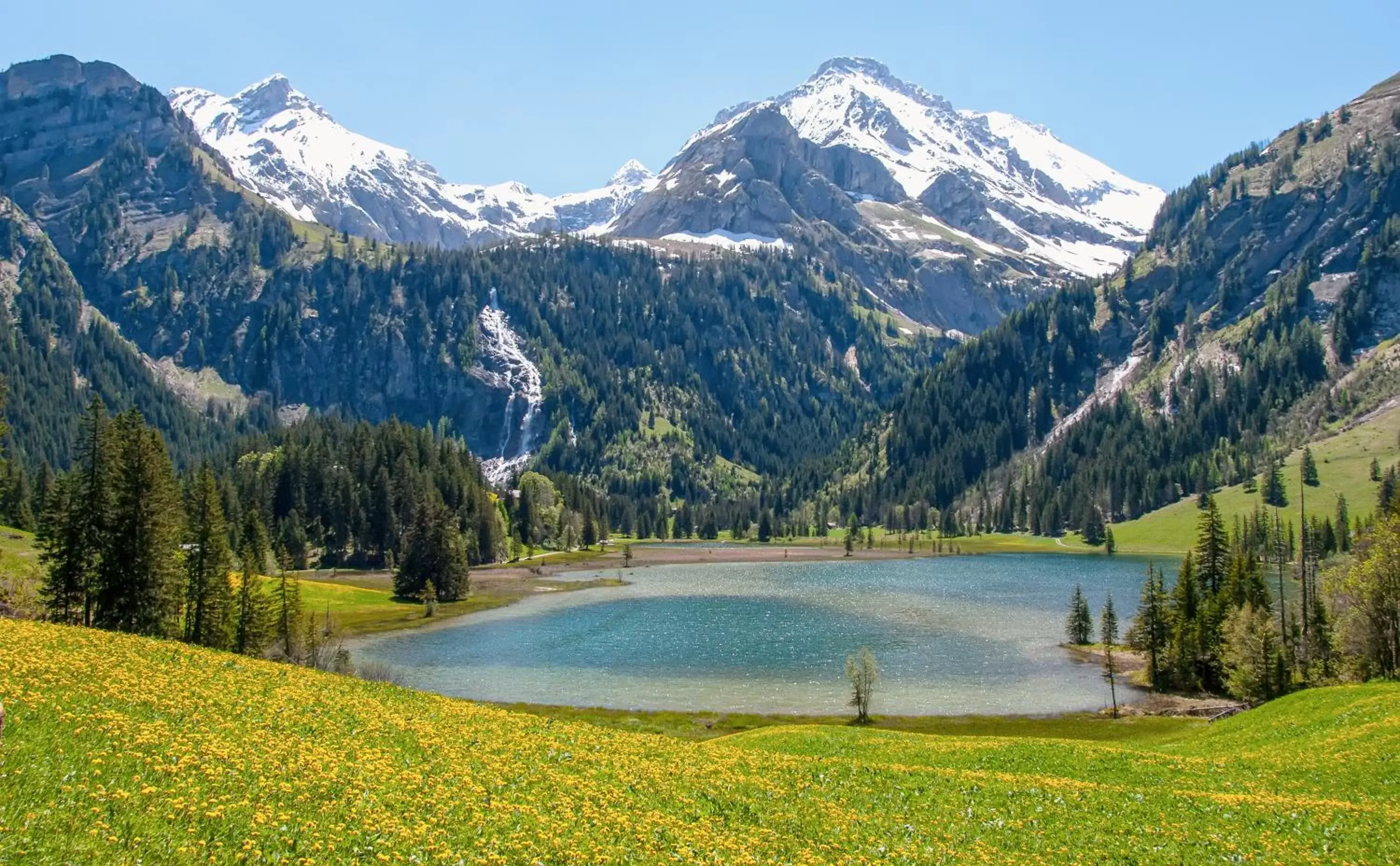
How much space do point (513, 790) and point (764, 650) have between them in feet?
283

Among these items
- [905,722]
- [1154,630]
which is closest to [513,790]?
[905,722]

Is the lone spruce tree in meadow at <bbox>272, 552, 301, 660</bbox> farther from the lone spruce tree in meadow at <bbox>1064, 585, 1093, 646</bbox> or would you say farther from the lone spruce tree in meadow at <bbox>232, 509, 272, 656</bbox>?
the lone spruce tree in meadow at <bbox>1064, 585, 1093, 646</bbox>

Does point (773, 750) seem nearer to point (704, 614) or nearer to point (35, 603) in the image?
point (35, 603)

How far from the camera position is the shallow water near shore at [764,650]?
263 feet

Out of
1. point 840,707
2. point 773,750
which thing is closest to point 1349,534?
point 840,707

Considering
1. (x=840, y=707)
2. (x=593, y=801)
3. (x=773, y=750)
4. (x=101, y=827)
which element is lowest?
(x=840, y=707)

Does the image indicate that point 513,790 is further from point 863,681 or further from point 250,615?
point 250,615

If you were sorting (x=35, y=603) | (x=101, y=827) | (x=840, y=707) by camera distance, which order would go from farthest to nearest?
(x=840, y=707) → (x=35, y=603) → (x=101, y=827)

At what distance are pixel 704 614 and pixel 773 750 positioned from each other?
9279 cm

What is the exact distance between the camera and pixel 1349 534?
171 metres

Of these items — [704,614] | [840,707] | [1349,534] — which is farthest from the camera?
[1349,534]

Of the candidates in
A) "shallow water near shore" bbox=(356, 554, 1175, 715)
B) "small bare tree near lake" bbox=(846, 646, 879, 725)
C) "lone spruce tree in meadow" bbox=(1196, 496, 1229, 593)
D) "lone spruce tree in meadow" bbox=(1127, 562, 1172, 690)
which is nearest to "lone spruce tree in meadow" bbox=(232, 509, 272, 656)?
"shallow water near shore" bbox=(356, 554, 1175, 715)

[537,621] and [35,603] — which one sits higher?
[35,603]

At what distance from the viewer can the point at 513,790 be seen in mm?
20828
